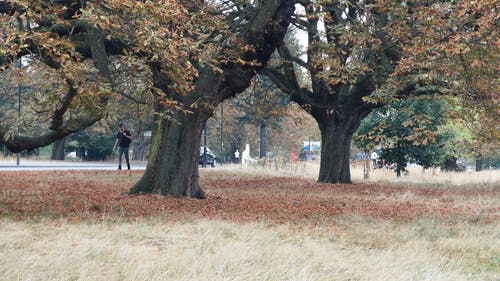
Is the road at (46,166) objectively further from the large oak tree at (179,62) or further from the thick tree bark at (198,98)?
the large oak tree at (179,62)

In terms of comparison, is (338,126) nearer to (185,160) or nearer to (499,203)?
(499,203)

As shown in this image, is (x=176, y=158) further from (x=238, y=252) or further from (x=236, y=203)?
(x=238, y=252)

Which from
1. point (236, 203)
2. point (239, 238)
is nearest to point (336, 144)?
point (236, 203)

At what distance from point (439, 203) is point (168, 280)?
457 inches

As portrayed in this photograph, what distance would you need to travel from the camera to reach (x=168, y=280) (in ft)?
18.6

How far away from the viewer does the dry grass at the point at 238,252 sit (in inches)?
239

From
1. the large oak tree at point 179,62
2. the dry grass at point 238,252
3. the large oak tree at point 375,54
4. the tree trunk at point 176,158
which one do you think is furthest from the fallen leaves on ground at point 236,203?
the large oak tree at point 375,54

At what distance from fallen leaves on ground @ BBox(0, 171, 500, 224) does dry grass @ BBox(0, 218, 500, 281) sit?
4.85 feet

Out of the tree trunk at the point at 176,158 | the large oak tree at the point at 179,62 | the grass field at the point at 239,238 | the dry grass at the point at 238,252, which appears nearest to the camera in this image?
the dry grass at the point at 238,252

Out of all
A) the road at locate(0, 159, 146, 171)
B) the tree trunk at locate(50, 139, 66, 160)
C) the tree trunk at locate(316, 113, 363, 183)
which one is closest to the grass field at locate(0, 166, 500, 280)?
the tree trunk at locate(316, 113, 363, 183)

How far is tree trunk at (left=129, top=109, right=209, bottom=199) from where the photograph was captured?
14.3 metres

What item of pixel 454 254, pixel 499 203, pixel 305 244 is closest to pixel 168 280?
pixel 305 244

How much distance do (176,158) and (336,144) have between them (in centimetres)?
948

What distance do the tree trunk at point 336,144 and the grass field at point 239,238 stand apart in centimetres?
680
